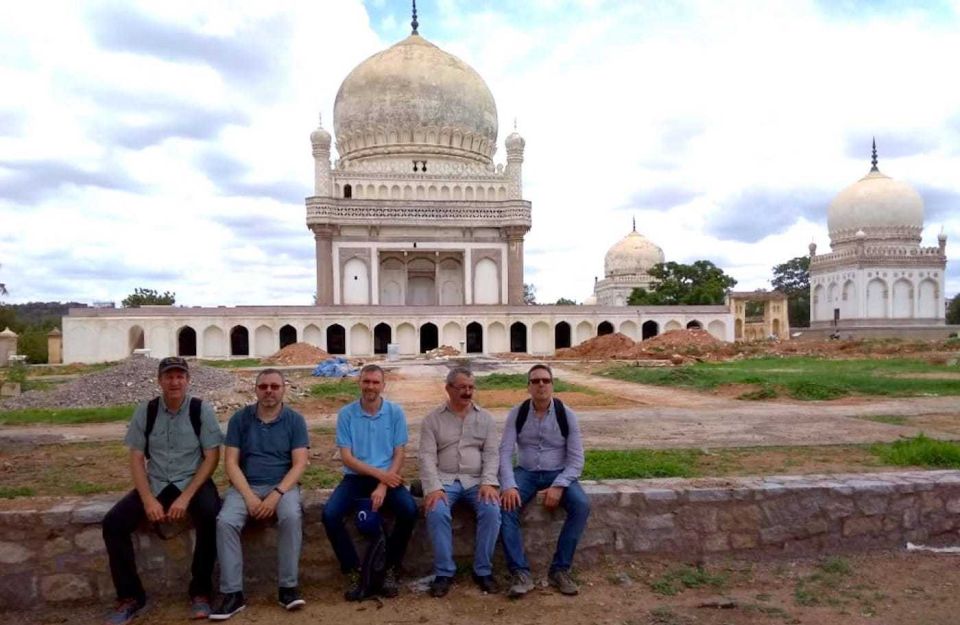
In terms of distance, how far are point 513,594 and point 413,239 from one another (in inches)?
1438

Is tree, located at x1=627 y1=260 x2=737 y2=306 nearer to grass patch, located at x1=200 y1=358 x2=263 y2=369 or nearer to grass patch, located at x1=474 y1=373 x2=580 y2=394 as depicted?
grass patch, located at x1=200 y1=358 x2=263 y2=369

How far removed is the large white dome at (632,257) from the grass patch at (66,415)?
163 feet

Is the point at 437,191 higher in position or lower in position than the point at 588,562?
higher

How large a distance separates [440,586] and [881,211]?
5316cm

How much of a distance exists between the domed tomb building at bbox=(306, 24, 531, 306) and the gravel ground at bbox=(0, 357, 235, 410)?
22499 mm

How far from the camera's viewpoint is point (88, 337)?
34625mm

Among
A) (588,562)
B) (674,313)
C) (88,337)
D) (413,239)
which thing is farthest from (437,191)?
(588,562)

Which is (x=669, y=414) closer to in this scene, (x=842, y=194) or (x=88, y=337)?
(x=88, y=337)

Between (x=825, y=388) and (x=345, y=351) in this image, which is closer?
(x=825, y=388)

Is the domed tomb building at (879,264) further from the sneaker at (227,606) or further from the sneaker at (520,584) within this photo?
the sneaker at (227,606)

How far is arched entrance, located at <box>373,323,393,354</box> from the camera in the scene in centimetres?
3816

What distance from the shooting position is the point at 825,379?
16188 mm

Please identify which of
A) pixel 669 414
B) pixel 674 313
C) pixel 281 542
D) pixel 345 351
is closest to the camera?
pixel 281 542

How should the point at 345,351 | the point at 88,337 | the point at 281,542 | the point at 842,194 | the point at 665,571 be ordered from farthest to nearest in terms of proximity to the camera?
1. the point at 842,194
2. the point at 345,351
3. the point at 88,337
4. the point at 665,571
5. the point at 281,542
